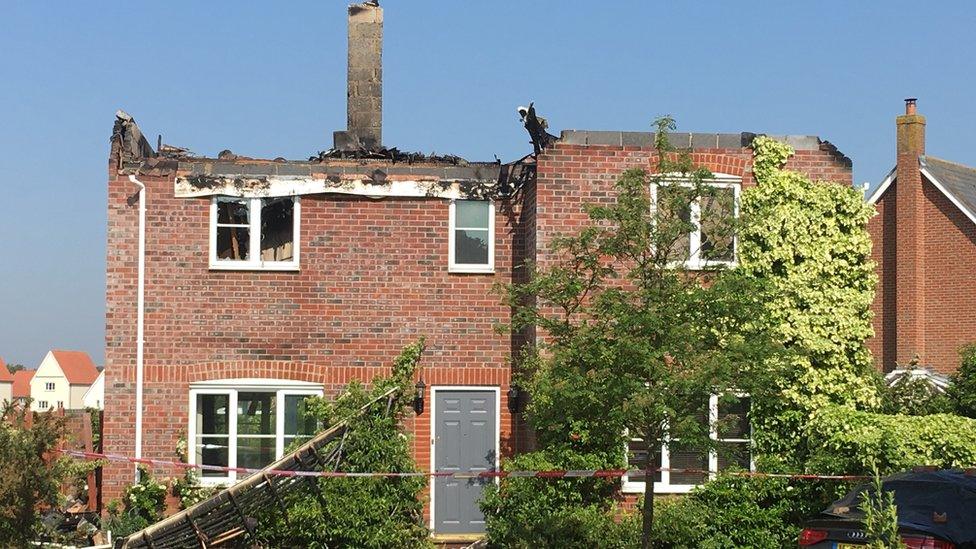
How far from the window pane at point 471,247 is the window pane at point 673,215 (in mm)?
5042

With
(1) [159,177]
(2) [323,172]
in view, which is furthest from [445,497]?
(1) [159,177]

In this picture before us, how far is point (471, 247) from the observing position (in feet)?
60.4

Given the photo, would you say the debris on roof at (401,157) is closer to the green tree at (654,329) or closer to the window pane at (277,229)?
the window pane at (277,229)

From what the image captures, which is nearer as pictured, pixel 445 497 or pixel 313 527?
pixel 313 527

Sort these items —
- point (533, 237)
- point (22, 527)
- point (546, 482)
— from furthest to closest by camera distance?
point (533, 237), point (546, 482), point (22, 527)

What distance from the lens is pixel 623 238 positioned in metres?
13.3

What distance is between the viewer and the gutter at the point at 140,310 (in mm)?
17734

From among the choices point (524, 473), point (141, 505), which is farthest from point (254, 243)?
point (524, 473)

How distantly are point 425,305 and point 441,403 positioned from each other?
1.46 meters

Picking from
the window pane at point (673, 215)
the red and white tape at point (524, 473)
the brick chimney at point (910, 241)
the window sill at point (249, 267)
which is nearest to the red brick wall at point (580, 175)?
the red and white tape at point (524, 473)

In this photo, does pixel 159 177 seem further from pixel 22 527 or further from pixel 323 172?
pixel 22 527

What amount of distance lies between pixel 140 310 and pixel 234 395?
1835mm

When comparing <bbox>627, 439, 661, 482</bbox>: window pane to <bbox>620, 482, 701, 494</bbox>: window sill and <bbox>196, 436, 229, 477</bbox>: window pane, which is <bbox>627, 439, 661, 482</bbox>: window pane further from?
<bbox>196, 436, 229, 477</bbox>: window pane

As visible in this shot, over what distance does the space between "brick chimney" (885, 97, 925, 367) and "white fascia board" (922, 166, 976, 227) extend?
0.33 metres
